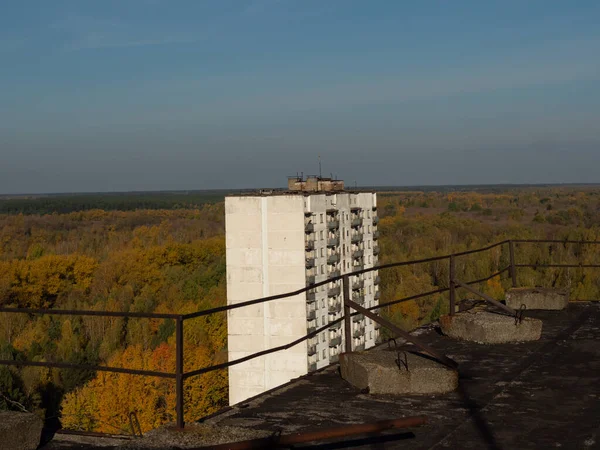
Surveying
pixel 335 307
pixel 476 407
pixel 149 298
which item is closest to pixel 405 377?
pixel 476 407

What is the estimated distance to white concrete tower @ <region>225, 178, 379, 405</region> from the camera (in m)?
39.6

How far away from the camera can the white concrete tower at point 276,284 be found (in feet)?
130

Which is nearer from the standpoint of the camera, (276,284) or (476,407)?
(476,407)

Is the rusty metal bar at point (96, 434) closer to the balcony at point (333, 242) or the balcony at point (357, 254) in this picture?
the balcony at point (333, 242)

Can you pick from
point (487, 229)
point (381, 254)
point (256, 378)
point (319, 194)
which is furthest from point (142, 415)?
point (487, 229)

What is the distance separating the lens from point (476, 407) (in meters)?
7.27

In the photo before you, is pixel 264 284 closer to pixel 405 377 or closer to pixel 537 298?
pixel 537 298

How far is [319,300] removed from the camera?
43.0 m

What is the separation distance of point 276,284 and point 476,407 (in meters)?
34.6

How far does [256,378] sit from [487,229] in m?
84.8

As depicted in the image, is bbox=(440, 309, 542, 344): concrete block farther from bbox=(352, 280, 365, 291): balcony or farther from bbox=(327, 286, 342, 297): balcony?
bbox=(352, 280, 365, 291): balcony

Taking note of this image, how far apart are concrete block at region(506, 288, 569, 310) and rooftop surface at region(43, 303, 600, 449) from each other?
10.2ft

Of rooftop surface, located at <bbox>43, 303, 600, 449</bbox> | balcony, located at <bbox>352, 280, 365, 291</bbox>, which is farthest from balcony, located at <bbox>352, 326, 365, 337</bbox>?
rooftop surface, located at <bbox>43, 303, 600, 449</bbox>

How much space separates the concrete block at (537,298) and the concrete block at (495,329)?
238 cm
